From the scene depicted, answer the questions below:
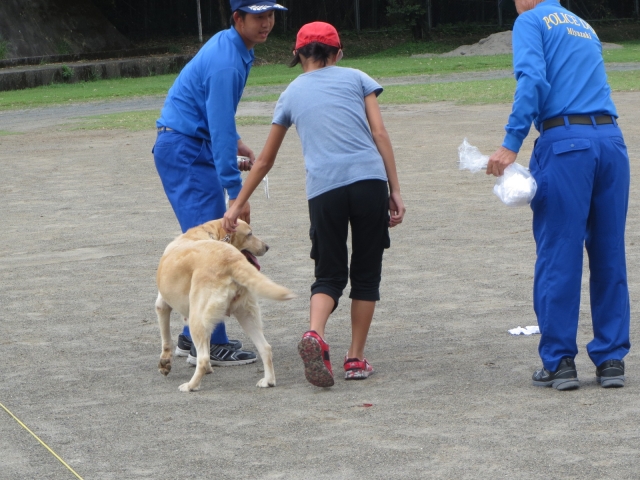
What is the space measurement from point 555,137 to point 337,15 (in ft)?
141

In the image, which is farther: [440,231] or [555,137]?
[440,231]

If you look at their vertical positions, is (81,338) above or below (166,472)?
below

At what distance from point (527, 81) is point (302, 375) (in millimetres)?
1981

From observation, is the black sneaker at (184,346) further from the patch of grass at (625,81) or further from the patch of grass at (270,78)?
the patch of grass at (270,78)

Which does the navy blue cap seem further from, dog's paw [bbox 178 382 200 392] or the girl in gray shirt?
dog's paw [bbox 178 382 200 392]

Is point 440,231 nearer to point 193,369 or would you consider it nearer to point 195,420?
point 193,369

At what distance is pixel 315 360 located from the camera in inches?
192

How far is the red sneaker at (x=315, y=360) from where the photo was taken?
487 cm

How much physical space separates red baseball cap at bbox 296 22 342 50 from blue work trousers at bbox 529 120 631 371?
1164 mm

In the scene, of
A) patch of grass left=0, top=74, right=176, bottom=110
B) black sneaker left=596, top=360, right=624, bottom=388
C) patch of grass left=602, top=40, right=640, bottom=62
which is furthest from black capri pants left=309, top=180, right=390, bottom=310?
patch of grass left=602, top=40, right=640, bottom=62

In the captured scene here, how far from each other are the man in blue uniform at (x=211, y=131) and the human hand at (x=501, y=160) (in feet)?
4.58

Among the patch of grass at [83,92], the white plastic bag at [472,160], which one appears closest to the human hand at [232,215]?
the white plastic bag at [472,160]

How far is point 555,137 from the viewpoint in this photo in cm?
479

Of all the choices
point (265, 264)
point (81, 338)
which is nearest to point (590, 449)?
point (81, 338)
